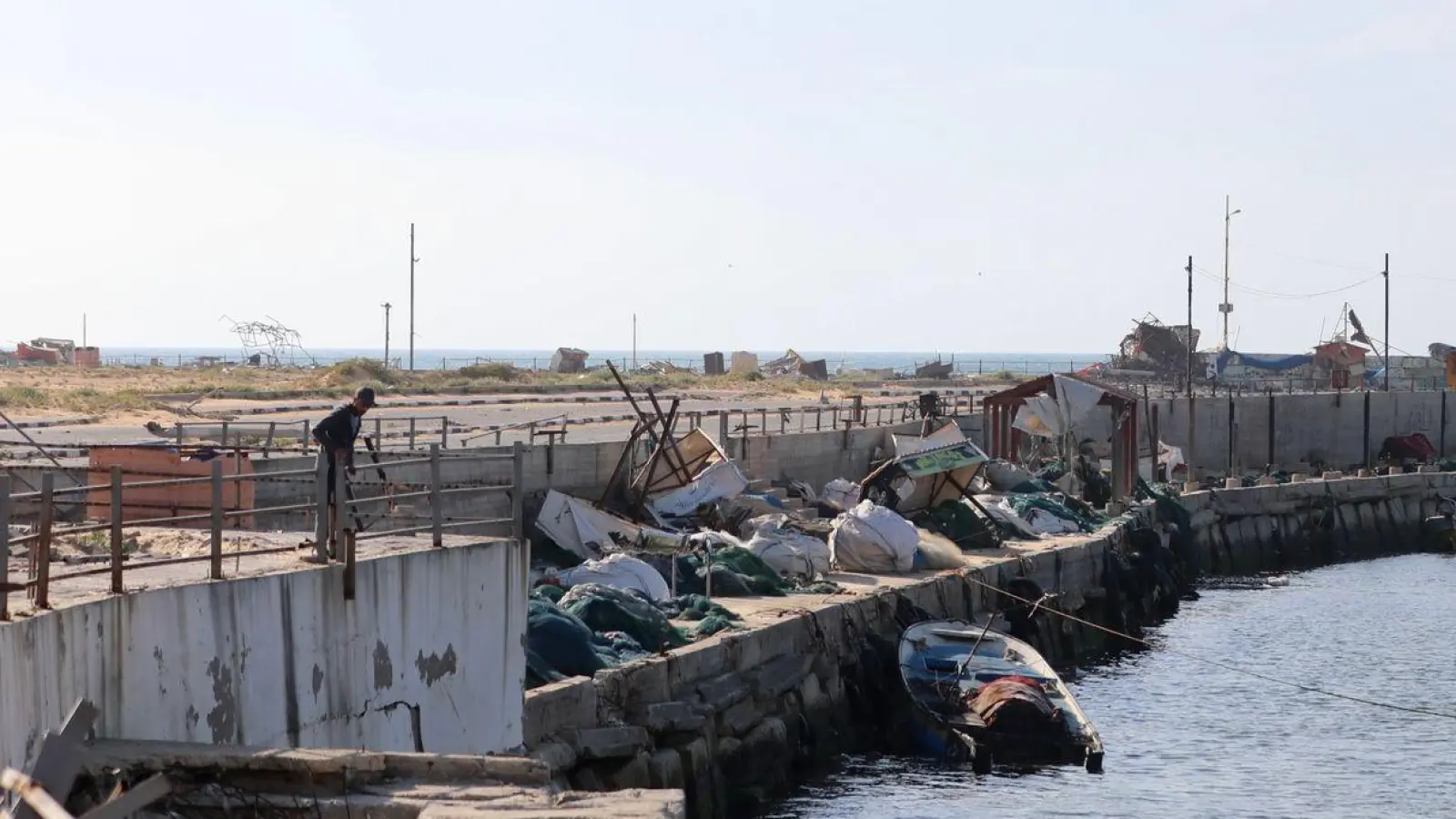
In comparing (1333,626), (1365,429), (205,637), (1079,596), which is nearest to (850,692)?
(1079,596)

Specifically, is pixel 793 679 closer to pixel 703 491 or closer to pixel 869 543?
pixel 869 543

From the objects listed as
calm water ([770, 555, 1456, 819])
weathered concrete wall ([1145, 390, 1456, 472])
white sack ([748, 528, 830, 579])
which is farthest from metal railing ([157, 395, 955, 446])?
weathered concrete wall ([1145, 390, 1456, 472])

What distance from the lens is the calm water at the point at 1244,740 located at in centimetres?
2161

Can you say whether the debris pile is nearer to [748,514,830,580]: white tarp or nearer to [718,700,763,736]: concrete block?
[748,514,830,580]: white tarp

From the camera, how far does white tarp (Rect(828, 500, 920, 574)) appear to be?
2850cm

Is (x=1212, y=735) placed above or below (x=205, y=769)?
below

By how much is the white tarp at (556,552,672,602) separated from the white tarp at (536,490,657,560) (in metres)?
3.54

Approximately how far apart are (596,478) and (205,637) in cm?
1996

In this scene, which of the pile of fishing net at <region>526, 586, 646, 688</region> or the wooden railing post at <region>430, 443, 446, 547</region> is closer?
the wooden railing post at <region>430, 443, 446, 547</region>

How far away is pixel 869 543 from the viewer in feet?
93.5

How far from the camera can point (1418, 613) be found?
1592 inches

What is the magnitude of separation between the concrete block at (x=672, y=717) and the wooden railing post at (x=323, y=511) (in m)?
5.93

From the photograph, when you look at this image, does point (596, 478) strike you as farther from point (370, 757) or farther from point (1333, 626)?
point (370, 757)

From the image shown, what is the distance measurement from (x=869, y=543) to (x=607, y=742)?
12264 millimetres
